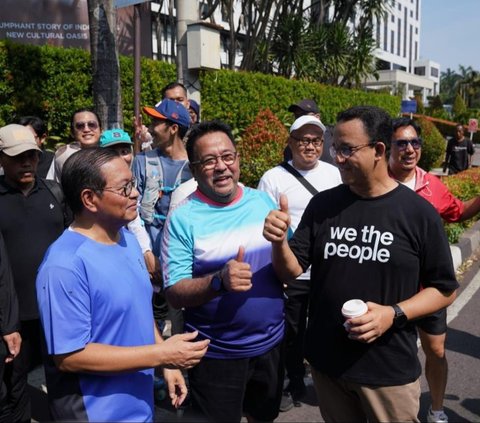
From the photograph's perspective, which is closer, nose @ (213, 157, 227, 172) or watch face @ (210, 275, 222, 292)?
watch face @ (210, 275, 222, 292)

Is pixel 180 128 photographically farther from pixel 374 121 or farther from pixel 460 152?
pixel 460 152

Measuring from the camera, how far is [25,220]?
3133 mm

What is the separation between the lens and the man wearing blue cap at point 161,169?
3.52 m

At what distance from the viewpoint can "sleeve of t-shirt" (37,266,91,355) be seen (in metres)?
1.77

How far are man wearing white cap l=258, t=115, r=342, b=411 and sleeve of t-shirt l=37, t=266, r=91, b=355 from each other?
1.98 meters

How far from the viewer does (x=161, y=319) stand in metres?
4.05

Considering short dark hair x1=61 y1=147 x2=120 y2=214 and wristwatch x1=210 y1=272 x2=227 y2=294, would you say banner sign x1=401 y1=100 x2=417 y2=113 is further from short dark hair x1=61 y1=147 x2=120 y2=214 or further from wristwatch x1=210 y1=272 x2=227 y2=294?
short dark hair x1=61 y1=147 x2=120 y2=214

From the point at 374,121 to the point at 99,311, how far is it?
1.36m

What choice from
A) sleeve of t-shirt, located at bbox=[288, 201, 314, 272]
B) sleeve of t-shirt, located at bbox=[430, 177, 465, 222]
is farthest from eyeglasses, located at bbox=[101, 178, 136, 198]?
sleeve of t-shirt, located at bbox=[430, 177, 465, 222]

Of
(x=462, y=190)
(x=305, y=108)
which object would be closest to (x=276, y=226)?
(x=305, y=108)

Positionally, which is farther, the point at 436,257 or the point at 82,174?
the point at 436,257

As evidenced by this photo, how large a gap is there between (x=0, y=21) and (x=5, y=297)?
15301 mm

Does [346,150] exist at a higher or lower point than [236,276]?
higher

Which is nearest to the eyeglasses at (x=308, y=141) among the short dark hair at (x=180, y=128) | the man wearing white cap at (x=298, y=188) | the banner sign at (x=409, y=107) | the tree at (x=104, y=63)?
the man wearing white cap at (x=298, y=188)
